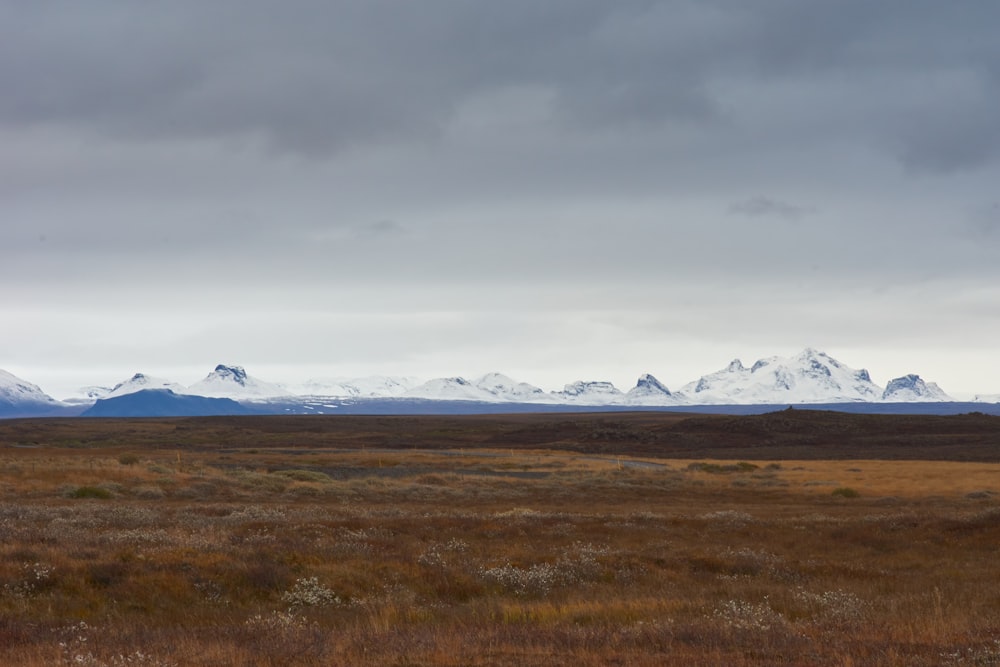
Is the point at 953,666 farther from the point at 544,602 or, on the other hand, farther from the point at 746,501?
the point at 746,501

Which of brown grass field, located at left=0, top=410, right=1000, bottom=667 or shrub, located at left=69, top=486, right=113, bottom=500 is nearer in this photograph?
brown grass field, located at left=0, top=410, right=1000, bottom=667

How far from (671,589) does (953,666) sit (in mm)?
8289

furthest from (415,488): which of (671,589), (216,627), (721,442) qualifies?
(721,442)

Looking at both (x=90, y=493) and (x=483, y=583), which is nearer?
(x=483, y=583)

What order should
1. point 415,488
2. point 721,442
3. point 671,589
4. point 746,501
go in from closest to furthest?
point 671,589, point 746,501, point 415,488, point 721,442

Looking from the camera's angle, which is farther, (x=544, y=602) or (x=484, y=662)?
(x=544, y=602)

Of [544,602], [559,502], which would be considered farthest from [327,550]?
[559,502]

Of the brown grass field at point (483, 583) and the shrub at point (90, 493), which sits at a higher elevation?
the brown grass field at point (483, 583)

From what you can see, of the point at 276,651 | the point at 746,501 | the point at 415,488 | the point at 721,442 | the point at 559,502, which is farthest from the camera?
the point at 721,442

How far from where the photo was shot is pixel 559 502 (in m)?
43.5

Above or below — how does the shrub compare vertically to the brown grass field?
below

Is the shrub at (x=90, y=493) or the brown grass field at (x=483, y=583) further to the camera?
the shrub at (x=90, y=493)

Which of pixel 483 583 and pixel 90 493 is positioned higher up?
pixel 483 583

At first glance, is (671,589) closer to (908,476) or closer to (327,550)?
(327,550)
